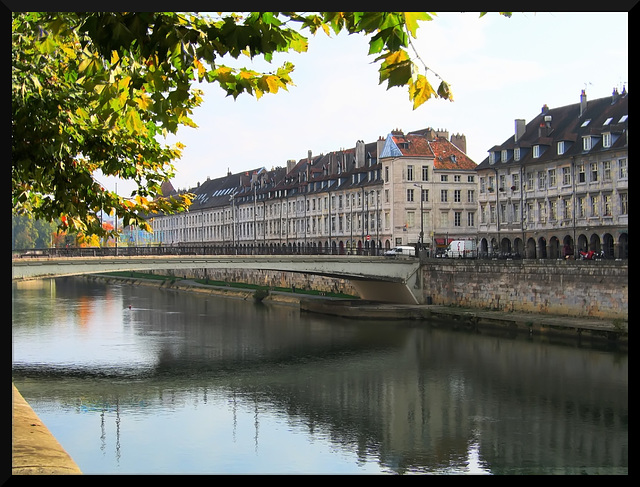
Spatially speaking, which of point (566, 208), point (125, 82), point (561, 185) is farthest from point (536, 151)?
point (125, 82)

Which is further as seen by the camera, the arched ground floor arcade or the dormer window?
the dormer window

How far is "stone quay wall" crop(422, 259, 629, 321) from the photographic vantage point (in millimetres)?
38000

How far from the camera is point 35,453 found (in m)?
10.6

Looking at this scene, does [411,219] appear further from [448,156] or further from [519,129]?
[519,129]

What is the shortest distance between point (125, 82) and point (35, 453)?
235 inches

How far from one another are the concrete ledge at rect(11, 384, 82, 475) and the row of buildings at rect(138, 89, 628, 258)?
3351 cm

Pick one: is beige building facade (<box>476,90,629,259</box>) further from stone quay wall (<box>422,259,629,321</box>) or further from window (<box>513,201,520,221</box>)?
stone quay wall (<box>422,259,629,321</box>)

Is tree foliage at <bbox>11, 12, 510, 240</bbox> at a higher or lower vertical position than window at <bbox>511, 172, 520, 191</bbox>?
lower

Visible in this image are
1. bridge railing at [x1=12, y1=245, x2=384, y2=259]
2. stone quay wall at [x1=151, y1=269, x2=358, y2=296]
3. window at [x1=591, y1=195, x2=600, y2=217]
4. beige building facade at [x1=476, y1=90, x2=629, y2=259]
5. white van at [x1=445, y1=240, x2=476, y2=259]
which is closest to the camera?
bridge railing at [x1=12, y1=245, x2=384, y2=259]

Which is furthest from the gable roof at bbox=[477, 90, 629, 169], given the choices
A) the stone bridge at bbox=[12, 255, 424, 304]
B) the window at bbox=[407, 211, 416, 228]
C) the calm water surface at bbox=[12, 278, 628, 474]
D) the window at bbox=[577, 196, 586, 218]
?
the calm water surface at bbox=[12, 278, 628, 474]

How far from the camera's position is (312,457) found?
19453 mm

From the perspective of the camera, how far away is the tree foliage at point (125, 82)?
18.6 feet
